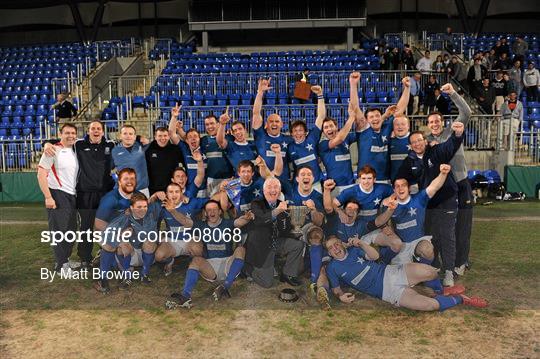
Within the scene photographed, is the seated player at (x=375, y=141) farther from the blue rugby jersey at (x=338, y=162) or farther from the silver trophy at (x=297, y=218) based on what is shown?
the silver trophy at (x=297, y=218)

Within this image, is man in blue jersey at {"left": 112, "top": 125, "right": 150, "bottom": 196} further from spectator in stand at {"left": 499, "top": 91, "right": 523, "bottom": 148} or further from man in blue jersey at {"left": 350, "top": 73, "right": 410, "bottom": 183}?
spectator in stand at {"left": 499, "top": 91, "right": 523, "bottom": 148}

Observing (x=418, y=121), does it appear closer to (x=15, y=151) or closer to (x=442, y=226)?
(x=442, y=226)

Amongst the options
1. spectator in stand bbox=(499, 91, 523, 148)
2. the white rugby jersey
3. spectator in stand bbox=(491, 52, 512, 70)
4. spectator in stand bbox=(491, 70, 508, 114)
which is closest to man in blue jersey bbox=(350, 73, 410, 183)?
the white rugby jersey

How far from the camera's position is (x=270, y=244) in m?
5.29

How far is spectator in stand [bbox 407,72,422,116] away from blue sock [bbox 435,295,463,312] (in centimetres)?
1088

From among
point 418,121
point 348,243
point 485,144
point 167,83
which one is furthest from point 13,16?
point 348,243

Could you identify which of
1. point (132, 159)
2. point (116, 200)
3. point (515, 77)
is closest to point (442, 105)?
point (515, 77)

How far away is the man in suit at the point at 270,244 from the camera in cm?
524

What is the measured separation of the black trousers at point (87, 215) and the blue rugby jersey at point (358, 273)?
3.00 meters

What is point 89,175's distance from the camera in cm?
631

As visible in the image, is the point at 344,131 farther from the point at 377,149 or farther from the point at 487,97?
the point at 487,97

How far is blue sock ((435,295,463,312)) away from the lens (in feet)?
16.6

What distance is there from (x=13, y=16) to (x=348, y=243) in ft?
106

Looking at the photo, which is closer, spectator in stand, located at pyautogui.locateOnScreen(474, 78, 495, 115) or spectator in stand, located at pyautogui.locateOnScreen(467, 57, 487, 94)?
spectator in stand, located at pyautogui.locateOnScreen(474, 78, 495, 115)
